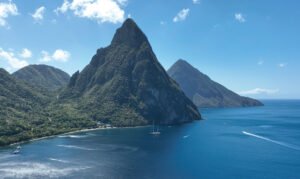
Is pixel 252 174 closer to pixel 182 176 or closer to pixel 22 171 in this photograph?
pixel 182 176

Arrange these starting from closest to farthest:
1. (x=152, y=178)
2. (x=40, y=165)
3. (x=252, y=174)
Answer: (x=152, y=178)
(x=252, y=174)
(x=40, y=165)

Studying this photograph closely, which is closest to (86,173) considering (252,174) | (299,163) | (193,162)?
(193,162)

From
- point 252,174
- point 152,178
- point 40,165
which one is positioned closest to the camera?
point 152,178

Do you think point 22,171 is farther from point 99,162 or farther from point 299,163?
point 299,163

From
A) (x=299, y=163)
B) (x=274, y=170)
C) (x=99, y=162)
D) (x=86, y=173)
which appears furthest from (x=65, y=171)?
(x=299, y=163)

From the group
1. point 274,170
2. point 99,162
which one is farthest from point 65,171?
point 274,170

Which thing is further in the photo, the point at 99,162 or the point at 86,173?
the point at 99,162

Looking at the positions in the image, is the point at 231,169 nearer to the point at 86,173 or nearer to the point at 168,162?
the point at 168,162

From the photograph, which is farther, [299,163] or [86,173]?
[299,163]
